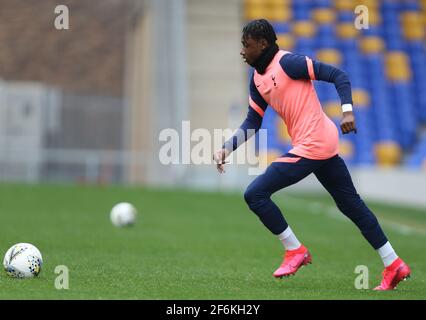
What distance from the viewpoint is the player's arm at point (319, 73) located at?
7.20m

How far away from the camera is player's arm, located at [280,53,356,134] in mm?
7205

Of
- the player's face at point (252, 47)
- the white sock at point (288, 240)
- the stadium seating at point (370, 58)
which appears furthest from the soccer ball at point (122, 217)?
the stadium seating at point (370, 58)

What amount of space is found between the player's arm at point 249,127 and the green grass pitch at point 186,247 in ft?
3.64

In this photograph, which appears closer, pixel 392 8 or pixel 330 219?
pixel 330 219

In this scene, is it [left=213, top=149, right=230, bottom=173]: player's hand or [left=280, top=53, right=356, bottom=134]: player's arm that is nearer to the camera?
[left=280, top=53, right=356, bottom=134]: player's arm

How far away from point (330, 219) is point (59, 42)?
20.7m

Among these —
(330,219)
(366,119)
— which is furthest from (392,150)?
(330,219)

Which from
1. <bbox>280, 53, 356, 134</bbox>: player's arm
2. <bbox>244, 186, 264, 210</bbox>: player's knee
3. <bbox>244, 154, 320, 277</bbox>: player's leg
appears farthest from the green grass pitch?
<bbox>280, 53, 356, 134</bbox>: player's arm

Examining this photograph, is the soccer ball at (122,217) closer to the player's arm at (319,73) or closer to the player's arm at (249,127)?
the player's arm at (249,127)

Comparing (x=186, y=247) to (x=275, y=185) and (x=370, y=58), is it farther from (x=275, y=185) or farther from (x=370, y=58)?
(x=370, y=58)

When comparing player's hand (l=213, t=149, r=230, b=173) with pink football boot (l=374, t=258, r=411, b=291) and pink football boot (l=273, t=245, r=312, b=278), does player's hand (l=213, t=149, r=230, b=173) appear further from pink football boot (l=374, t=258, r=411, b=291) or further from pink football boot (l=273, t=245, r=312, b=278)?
pink football boot (l=374, t=258, r=411, b=291)

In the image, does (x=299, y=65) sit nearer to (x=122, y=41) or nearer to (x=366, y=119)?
(x=366, y=119)

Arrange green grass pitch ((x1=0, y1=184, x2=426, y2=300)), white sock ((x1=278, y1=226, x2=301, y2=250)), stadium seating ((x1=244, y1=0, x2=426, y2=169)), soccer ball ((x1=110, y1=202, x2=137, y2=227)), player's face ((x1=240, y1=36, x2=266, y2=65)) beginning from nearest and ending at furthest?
green grass pitch ((x1=0, y1=184, x2=426, y2=300))
player's face ((x1=240, y1=36, x2=266, y2=65))
white sock ((x1=278, y1=226, x2=301, y2=250))
soccer ball ((x1=110, y1=202, x2=137, y2=227))
stadium seating ((x1=244, y1=0, x2=426, y2=169))
